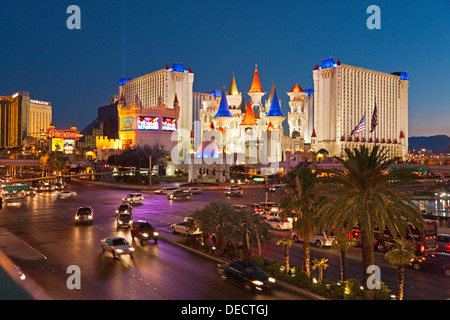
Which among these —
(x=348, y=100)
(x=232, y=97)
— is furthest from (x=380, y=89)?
(x=232, y=97)

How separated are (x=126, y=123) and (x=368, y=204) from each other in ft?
302

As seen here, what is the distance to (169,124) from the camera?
10356 centimetres

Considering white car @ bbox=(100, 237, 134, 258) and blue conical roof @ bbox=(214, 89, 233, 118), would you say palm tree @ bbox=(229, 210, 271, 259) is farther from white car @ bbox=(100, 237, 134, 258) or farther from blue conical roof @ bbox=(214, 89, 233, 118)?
blue conical roof @ bbox=(214, 89, 233, 118)

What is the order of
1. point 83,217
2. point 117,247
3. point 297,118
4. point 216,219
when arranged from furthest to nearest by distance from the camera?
1. point 297,118
2. point 83,217
3. point 117,247
4. point 216,219

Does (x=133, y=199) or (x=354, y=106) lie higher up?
(x=354, y=106)

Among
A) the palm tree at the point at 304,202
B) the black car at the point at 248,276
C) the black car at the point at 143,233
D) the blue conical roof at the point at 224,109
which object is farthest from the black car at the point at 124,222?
the blue conical roof at the point at 224,109

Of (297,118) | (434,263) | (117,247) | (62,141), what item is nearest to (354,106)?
(297,118)

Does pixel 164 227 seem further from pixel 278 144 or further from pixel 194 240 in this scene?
pixel 278 144

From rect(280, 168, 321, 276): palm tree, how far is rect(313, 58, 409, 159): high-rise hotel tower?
359 feet

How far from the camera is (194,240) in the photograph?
2381 centimetres

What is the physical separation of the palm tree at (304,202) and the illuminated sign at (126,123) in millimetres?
86828

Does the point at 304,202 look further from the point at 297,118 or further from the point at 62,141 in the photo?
the point at 297,118

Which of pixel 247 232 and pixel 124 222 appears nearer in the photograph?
pixel 247 232
